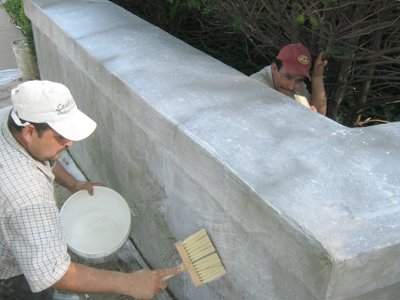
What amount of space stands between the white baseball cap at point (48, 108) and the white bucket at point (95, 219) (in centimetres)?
91

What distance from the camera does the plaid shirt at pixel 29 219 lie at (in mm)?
1782

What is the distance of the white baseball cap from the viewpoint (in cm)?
193

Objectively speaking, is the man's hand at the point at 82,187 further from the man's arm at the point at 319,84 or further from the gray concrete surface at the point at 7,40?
the gray concrete surface at the point at 7,40

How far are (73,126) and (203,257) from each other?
870 millimetres

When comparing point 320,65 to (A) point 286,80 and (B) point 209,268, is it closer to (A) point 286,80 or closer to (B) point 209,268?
(A) point 286,80

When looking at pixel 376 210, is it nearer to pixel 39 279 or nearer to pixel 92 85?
pixel 39 279

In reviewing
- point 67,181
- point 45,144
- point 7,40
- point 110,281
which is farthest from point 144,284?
point 7,40

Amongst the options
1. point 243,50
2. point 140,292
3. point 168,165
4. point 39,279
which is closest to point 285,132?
point 168,165

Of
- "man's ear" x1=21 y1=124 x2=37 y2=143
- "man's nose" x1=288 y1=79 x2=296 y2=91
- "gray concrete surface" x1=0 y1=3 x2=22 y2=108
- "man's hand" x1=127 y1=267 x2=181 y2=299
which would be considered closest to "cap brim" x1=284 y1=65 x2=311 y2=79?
"man's nose" x1=288 y1=79 x2=296 y2=91

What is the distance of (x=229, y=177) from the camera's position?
5.58ft

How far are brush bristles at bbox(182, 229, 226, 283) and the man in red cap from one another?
1325 mm

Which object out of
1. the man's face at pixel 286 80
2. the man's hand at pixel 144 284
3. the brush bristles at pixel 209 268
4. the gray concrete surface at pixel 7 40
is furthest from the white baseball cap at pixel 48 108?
the gray concrete surface at pixel 7 40

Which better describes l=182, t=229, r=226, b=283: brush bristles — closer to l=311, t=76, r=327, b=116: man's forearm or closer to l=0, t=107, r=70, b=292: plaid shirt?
l=0, t=107, r=70, b=292: plaid shirt

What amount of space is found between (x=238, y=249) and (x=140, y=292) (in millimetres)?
567
